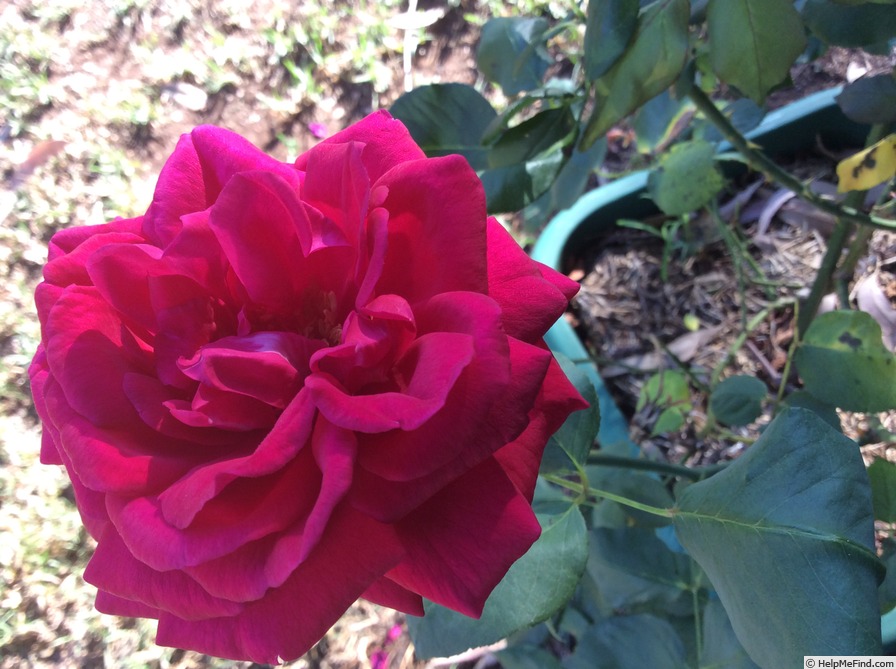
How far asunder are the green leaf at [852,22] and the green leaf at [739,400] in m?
0.46

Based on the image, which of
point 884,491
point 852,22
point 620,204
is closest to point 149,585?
point 884,491

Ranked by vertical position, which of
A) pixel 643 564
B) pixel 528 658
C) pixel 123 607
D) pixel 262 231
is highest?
pixel 262 231

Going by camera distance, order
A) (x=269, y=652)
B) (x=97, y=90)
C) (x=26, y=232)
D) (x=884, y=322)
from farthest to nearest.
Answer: (x=97, y=90), (x=26, y=232), (x=884, y=322), (x=269, y=652)

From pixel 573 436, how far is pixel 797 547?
24 cm

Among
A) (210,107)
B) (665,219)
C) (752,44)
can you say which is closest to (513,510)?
(752,44)

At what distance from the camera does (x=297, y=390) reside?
1.50 feet

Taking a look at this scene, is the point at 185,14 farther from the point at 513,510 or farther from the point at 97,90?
the point at 513,510

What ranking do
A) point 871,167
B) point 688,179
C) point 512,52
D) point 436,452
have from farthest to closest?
point 688,179
point 512,52
point 871,167
point 436,452

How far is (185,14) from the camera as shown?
2.09 meters

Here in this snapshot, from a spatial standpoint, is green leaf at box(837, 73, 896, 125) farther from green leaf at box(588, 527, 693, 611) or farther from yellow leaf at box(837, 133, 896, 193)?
green leaf at box(588, 527, 693, 611)

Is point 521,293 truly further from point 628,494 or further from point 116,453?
point 628,494

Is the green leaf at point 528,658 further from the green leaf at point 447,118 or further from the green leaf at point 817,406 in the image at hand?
the green leaf at point 447,118

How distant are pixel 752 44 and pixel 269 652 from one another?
2.06ft

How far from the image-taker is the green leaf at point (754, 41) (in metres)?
0.60
